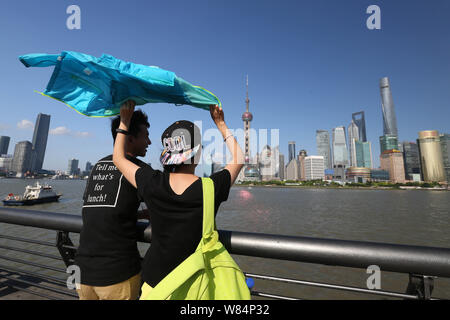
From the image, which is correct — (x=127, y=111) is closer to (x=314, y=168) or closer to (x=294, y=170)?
(x=314, y=168)

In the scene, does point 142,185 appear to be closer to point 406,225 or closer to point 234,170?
point 234,170

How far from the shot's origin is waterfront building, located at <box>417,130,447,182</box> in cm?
11581

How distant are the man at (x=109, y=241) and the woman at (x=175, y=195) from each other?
250mm

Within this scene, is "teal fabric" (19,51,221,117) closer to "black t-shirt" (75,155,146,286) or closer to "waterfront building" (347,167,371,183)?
"black t-shirt" (75,155,146,286)

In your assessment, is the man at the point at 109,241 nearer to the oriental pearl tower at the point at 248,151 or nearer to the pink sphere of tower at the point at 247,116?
the oriental pearl tower at the point at 248,151

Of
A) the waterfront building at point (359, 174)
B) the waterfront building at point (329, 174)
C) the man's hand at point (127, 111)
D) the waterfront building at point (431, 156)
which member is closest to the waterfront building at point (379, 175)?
the waterfront building at point (359, 174)

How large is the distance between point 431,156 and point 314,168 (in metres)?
58.4

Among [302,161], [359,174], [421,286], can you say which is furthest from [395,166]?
[421,286]

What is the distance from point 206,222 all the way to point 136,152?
91 centimetres

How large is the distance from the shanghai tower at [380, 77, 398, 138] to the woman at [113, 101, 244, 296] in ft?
749

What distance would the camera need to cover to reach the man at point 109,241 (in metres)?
1.46

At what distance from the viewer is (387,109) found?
19162 centimetres

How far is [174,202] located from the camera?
1151 mm
